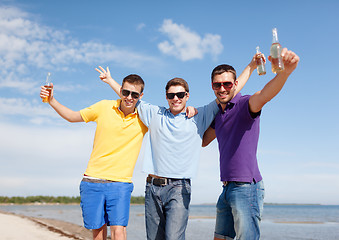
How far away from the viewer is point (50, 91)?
177 inches

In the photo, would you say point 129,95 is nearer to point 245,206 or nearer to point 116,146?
point 116,146

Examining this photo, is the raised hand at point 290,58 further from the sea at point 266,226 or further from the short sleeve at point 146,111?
the sea at point 266,226

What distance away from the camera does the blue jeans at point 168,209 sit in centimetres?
367

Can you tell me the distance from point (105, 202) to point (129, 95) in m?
1.49

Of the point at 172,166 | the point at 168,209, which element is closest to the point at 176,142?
the point at 172,166

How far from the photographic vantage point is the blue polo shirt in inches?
147

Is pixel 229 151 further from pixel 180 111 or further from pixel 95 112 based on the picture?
pixel 95 112

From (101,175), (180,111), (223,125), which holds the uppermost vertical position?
(180,111)

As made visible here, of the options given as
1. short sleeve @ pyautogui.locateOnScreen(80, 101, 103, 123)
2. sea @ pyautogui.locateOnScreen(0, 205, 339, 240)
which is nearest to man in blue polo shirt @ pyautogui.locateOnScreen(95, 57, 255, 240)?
short sleeve @ pyautogui.locateOnScreen(80, 101, 103, 123)

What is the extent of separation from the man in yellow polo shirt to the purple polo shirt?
133cm

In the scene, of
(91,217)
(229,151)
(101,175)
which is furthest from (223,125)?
(91,217)

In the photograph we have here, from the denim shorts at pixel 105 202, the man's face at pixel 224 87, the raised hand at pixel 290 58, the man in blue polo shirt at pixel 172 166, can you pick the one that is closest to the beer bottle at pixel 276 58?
the raised hand at pixel 290 58

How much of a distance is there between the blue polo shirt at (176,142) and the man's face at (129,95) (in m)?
0.40

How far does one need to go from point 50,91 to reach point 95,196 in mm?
1645
